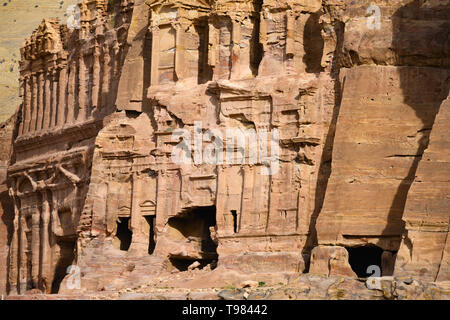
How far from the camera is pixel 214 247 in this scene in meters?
62.5

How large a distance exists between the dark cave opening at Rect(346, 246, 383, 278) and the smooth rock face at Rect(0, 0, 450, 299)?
0.05 meters

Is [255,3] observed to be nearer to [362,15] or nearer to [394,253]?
[362,15]

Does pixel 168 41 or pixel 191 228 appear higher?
pixel 168 41

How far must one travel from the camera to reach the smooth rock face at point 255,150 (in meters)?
56.7

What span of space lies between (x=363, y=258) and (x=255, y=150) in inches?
218

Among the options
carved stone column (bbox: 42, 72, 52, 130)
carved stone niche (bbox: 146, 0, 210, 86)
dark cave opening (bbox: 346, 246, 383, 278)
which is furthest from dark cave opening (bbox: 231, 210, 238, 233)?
carved stone column (bbox: 42, 72, 52, 130)

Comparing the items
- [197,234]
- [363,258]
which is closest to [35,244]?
[197,234]

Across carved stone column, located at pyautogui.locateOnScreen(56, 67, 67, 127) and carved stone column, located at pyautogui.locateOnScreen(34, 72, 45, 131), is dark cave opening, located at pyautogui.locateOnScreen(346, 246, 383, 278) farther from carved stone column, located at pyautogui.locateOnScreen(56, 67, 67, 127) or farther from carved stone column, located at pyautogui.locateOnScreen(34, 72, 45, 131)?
carved stone column, located at pyautogui.locateOnScreen(34, 72, 45, 131)

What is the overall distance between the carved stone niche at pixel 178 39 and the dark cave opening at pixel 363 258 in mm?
9734

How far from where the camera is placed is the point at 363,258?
6069 centimetres

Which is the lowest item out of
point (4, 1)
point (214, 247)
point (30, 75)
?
point (214, 247)

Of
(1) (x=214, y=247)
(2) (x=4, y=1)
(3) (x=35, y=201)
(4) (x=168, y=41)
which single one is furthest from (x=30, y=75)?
(2) (x=4, y=1)

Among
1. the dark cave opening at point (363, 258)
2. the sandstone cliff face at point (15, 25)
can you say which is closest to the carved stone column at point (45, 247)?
the dark cave opening at point (363, 258)

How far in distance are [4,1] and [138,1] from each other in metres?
51.7
